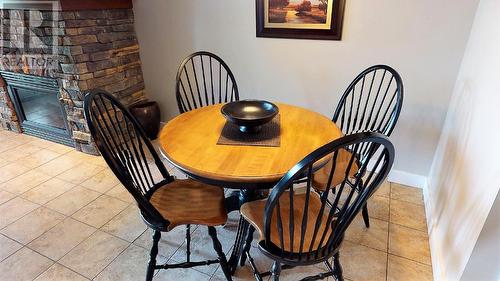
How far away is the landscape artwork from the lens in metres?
2.21

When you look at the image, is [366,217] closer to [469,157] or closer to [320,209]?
[469,157]

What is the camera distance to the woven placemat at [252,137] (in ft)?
4.63

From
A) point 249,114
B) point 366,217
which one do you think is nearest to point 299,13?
point 249,114

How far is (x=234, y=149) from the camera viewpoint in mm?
1354

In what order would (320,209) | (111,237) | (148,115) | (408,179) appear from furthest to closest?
(148,115) → (408,179) → (111,237) → (320,209)

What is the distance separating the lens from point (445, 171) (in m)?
1.88

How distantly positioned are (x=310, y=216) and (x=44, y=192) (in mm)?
2225

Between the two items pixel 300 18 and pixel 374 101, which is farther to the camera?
pixel 300 18

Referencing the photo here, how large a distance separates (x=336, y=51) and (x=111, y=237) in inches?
83.9

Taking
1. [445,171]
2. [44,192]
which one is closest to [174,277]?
[44,192]

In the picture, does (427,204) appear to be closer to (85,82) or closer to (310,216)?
(310,216)

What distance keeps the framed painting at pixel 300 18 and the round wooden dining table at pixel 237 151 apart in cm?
85

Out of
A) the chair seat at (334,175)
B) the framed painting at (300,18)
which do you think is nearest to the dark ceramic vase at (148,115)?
the framed painting at (300,18)

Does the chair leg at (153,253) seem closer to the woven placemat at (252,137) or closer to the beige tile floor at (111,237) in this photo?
the beige tile floor at (111,237)
